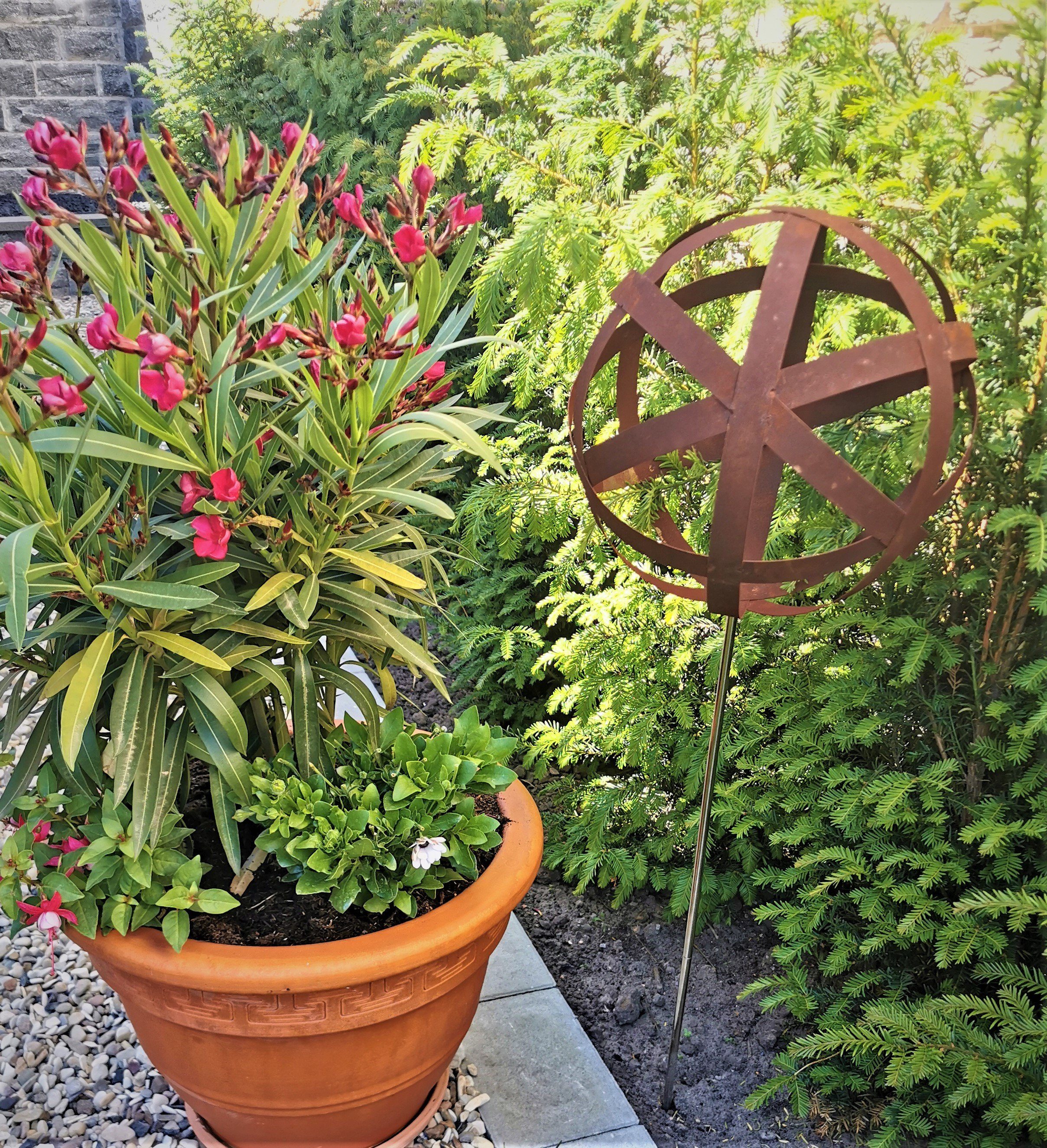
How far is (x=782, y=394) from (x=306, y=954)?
0.97m

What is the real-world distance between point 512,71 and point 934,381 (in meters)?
1.11

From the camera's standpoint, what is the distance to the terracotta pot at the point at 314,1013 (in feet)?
4.12

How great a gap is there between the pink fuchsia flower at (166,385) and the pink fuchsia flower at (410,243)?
0.34 metres

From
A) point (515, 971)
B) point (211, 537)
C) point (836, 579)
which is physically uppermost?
point (211, 537)

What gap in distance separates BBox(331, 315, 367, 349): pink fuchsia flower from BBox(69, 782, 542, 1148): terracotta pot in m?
0.82

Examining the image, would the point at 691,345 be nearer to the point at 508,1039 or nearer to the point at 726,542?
the point at 726,542

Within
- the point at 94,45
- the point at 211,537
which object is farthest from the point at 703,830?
the point at 94,45

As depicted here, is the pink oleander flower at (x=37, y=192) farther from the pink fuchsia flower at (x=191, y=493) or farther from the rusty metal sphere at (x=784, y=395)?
the rusty metal sphere at (x=784, y=395)

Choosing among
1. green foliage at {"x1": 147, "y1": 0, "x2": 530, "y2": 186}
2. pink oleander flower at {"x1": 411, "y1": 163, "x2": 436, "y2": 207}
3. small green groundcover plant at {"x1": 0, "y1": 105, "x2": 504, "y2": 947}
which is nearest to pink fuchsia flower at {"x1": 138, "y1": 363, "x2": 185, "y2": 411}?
small green groundcover plant at {"x1": 0, "y1": 105, "x2": 504, "y2": 947}

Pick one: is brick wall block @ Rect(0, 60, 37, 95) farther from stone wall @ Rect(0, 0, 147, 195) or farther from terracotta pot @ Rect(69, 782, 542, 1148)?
terracotta pot @ Rect(69, 782, 542, 1148)

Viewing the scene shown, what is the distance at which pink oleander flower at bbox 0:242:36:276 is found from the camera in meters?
1.18

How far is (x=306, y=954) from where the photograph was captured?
1259 millimetres

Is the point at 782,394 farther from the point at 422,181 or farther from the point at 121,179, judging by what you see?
the point at 121,179

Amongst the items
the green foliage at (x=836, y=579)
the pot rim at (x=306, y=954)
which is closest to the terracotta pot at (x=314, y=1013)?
the pot rim at (x=306, y=954)
